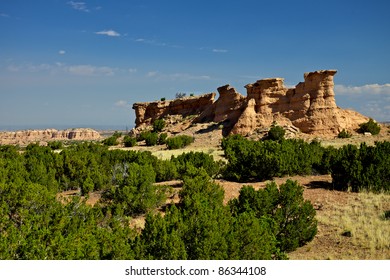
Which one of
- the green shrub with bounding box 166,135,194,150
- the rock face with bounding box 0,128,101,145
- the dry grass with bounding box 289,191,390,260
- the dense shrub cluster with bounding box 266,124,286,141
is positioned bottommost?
the rock face with bounding box 0,128,101,145

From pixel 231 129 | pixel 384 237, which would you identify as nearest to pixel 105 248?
pixel 384 237

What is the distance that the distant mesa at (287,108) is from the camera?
122 feet

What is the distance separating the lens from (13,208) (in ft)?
29.3

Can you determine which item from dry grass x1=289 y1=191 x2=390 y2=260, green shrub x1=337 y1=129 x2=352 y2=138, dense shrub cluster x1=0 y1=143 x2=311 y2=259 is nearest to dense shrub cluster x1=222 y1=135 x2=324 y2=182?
dry grass x1=289 y1=191 x2=390 y2=260

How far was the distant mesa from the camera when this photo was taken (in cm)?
3728

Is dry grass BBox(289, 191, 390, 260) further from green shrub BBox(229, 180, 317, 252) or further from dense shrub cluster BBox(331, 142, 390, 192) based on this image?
dense shrub cluster BBox(331, 142, 390, 192)

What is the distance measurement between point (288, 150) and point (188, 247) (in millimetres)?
11996

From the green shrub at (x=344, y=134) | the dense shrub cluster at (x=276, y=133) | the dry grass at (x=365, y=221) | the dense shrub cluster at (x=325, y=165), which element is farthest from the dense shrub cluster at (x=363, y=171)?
the green shrub at (x=344, y=134)

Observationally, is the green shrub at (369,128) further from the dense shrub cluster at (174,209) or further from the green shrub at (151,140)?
the green shrub at (151,140)

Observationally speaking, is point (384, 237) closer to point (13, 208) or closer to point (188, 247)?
point (188, 247)

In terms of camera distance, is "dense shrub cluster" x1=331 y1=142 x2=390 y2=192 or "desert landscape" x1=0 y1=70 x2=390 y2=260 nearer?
"desert landscape" x1=0 y1=70 x2=390 y2=260

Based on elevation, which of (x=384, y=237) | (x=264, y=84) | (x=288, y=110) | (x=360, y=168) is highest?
(x=264, y=84)

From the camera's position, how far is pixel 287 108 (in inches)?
1569

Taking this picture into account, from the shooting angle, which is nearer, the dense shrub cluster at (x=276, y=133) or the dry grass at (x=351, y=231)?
the dry grass at (x=351, y=231)
